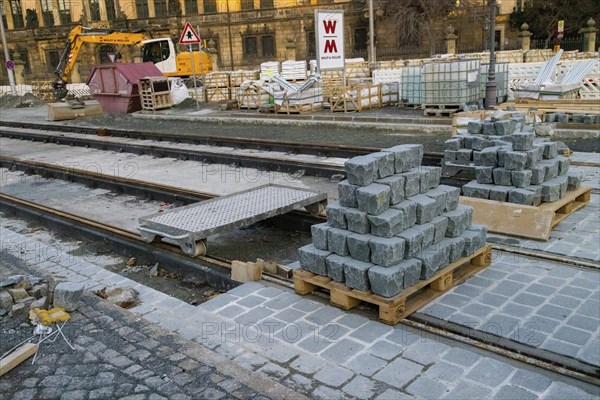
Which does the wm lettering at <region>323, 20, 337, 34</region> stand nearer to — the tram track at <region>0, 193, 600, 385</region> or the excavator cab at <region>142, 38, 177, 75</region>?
the tram track at <region>0, 193, 600, 385</region>

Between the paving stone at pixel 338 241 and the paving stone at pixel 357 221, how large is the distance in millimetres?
82

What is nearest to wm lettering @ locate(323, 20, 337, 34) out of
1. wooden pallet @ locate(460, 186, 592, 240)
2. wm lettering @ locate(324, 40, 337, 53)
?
wm lettering @ locate(324, 40, 337, 53)

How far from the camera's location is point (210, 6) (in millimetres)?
55156

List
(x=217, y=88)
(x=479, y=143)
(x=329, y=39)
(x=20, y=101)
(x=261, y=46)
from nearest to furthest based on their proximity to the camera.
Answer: (x=479, y=143) < (x=329, y=39) < (x=217, y=88) < (x=20, y=101) < (x=261, y=46)

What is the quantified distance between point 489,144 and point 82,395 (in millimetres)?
6471

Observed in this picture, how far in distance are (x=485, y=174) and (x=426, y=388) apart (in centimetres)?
436

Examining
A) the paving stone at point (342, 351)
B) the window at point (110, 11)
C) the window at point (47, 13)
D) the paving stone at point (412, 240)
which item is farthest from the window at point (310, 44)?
the paving stone at point (342, 351)

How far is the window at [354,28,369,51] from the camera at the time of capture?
49.2 m

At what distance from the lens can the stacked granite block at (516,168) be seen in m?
7.24

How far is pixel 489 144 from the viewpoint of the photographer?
8.12 meters

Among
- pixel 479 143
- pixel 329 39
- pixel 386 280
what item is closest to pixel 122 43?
pixel 329 39

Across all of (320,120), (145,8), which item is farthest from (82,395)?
(145,8)

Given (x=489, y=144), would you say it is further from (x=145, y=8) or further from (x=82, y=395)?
(x=145, y=8)

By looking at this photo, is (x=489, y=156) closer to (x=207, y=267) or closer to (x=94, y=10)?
(x=207, y=267)
